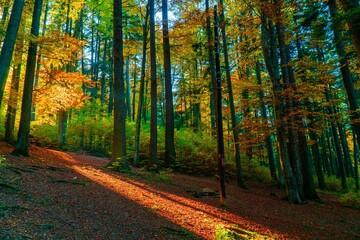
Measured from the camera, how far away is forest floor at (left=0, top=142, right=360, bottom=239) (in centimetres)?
428

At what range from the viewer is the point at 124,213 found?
5.57m

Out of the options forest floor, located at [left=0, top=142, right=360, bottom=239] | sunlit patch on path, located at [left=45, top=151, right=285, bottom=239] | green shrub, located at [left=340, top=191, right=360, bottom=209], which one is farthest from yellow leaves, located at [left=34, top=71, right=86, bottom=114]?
green shrub, located at [left=340, top=191, right=360, bottom=209]

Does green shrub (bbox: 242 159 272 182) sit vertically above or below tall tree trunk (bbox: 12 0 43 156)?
below

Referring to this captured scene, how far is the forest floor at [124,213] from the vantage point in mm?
4282

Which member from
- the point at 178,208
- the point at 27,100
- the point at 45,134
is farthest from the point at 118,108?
the point at 45,134

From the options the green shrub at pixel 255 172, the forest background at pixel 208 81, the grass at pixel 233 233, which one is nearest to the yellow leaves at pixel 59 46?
the forest background at pixel 208 81

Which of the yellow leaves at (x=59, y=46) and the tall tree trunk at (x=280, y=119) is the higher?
the yellow leaves at (x=59, y=46)

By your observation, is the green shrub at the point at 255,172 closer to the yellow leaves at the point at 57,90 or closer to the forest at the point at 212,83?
the forest at the point at 212,83

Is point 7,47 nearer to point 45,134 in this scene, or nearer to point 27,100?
point 27,100

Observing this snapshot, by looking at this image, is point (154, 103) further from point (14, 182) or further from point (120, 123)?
point (14, 182)

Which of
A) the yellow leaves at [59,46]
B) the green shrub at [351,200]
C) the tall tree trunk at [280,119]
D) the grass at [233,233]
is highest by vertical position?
the yellow leaves at [59,46]

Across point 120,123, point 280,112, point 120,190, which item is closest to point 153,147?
point 120,123

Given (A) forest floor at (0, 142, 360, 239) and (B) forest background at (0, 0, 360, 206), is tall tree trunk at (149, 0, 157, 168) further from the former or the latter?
(A) forest floor at (0, 142, 360, 239)

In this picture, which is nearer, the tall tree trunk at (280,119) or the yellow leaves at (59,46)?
the yellow leaves at (59,46)
